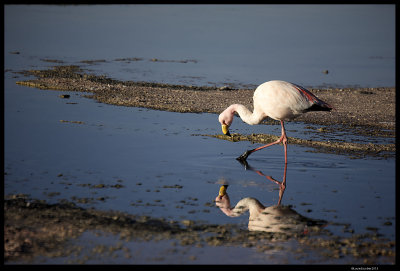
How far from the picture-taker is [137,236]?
676cm

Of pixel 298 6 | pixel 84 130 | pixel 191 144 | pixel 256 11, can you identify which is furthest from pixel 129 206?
pixel 298 6

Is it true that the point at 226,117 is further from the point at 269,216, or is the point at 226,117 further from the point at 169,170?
the point at 269,216

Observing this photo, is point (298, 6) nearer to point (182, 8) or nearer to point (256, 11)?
point (256, 11)

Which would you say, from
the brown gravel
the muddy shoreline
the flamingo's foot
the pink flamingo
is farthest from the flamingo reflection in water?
the brown gravel

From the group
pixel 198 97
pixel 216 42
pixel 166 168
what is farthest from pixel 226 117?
pixel 216 42

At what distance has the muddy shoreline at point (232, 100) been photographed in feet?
38.6

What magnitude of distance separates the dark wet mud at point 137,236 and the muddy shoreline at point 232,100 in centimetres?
433

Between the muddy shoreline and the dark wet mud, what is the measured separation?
4.33 m

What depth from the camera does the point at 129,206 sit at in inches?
305

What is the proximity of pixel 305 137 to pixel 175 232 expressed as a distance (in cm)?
569

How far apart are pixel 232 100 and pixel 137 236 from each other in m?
8.87

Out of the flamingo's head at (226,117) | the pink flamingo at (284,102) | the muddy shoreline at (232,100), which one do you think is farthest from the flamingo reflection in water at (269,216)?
the muddy shoreline at (232,100)

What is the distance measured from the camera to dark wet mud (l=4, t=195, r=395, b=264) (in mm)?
6383

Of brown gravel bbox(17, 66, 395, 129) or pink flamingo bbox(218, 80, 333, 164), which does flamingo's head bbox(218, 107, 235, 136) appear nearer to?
pink flamingo bbox(218, 80, 333, 164)
